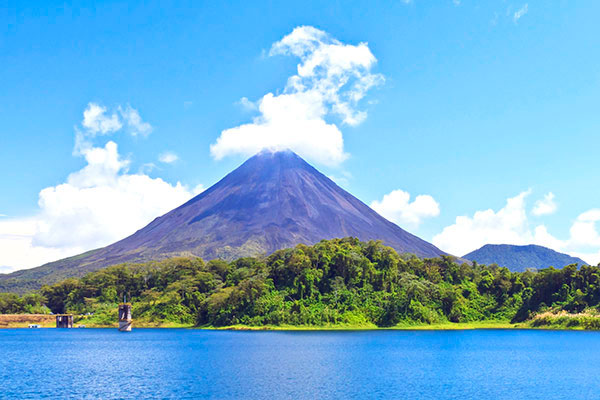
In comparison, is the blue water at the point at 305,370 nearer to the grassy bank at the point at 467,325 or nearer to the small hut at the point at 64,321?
the grassy bank at the point at 467,325

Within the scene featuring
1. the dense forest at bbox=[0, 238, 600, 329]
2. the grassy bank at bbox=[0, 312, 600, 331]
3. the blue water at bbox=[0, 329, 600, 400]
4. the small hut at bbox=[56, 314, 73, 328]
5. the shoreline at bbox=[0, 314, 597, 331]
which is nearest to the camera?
the blue water at bbox=[0, 329, 600, 400]

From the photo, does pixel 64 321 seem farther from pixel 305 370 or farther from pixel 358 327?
pixel 305 370

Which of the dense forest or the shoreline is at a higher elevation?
the dense forest

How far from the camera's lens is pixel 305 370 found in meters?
42.1

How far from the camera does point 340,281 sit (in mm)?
100188

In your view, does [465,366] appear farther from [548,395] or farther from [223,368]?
[223,368]

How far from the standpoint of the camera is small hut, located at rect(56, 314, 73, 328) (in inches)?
4513

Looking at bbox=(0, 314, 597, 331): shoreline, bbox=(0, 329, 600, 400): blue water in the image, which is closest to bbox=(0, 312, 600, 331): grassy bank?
bbox=(0, 314, 597, 331): shoreline

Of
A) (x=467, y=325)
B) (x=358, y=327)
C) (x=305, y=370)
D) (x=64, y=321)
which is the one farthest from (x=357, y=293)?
(x=64, y=321)

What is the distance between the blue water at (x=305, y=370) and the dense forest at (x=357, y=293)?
29.1m

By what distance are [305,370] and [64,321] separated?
8819 cm

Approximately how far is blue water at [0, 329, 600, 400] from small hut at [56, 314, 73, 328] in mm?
51386

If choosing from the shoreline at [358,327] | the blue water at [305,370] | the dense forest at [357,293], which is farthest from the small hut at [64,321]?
the blue water at [305,370]

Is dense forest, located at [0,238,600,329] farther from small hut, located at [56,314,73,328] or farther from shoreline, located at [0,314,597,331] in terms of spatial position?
small hut, located at [56,314,73,328]
